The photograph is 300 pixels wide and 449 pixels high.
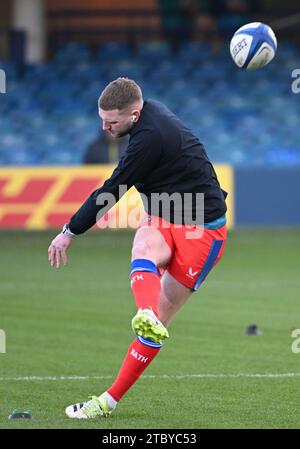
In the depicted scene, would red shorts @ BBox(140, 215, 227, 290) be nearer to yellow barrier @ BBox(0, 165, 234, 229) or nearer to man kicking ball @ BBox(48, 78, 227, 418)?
man kicking ball @ BBox(48, 78, 227, 418)

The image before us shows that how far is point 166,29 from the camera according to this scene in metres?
30.8

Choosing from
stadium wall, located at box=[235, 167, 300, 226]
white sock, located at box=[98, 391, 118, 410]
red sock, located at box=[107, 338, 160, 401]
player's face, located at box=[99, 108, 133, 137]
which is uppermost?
player's face, located at box=[99, 108, 133, 137]

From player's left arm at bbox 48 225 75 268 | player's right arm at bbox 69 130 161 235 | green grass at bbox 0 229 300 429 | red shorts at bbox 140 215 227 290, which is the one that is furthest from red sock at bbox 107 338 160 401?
player's right arm at bbox 69 130 161 235

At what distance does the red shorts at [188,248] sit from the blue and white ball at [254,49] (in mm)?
2031

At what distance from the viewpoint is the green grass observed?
792 centimetres

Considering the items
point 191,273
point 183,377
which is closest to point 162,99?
point 183,377

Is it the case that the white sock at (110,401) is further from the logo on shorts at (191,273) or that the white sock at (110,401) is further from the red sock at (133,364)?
the logo on shorts at (191,273)

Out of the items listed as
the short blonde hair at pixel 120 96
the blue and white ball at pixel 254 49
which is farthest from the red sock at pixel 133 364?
the blue and white ball at pixel 254 49

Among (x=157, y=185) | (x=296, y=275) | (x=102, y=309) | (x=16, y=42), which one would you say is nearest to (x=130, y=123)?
(x=157, y=185)

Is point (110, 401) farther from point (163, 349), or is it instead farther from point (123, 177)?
point (163, 349)

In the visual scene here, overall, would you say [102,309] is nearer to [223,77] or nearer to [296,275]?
[296,275]

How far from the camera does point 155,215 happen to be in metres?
7.96

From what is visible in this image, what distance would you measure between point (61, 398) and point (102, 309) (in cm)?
547
